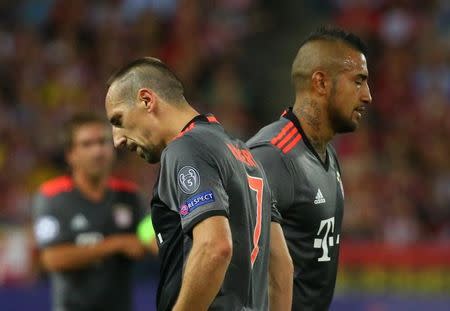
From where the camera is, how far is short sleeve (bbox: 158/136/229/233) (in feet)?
12.2

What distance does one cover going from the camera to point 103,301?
678 centimetres

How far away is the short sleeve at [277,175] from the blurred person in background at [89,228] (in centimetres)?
208

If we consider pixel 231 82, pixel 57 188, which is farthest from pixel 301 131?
pixel 231 82

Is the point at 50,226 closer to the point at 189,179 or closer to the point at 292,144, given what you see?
the point at 292,144

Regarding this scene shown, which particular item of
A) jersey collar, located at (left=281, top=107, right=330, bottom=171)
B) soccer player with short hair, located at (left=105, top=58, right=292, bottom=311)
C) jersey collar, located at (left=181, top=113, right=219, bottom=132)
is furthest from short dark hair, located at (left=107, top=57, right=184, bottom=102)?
jersey collar, located at (left=281, top=107, right=330, bottom=171)

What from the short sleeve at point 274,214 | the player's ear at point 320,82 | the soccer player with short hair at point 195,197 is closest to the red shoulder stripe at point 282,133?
the player's ear at point 320,82

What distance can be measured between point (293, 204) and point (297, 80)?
0.65 meters

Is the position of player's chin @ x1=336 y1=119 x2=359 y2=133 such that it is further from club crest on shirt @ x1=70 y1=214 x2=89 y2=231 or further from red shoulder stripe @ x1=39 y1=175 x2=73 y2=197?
red shoulder stripe @ x1=39 y1=175 x2=73 y2=197

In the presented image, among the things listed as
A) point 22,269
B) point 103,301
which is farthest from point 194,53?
point 103,301

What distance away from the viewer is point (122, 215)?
7.04m

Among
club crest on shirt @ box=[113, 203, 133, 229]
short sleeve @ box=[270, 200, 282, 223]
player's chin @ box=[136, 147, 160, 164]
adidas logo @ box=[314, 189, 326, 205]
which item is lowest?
club crest on shirt @ box=[113, 203, 133, 229]

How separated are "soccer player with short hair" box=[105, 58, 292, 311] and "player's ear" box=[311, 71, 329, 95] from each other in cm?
102

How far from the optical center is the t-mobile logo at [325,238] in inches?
195

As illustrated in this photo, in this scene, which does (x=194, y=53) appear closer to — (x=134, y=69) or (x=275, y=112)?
(x=275, y=112)
